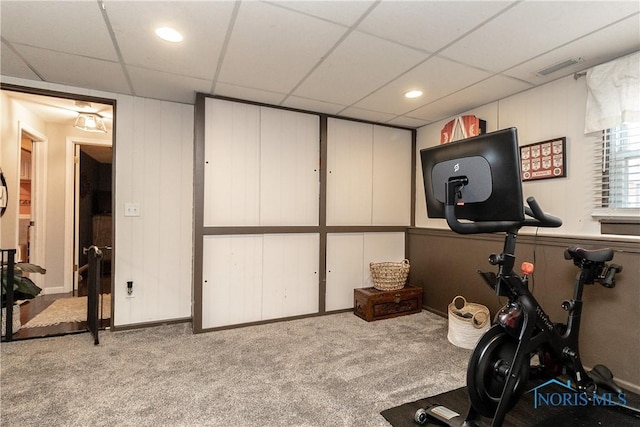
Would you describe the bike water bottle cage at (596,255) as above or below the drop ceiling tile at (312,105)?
below

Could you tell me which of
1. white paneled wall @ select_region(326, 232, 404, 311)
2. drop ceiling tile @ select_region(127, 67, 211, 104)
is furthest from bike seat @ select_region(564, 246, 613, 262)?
drop ceiling tile @ select_region(127, 67, 211, 104)

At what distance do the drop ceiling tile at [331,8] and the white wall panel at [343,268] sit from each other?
231 cm

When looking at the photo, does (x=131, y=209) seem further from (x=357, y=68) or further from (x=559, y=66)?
(x=559, y=66)

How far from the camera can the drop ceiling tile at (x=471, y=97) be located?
109 inches

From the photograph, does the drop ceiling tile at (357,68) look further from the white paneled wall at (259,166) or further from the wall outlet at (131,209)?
the wall outlet at (131,209)

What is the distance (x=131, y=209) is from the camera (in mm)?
3160

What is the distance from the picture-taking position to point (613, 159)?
2.31 m

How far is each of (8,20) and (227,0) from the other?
1409 mm

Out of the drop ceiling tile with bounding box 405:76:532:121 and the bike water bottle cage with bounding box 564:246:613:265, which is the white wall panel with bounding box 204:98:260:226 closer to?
the drop ceiling tile with bounding box 405:76:532:121

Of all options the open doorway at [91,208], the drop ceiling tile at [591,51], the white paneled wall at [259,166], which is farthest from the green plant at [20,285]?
the drop ceiling tile at [591,51]

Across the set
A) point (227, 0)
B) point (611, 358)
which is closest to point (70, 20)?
point (227, 0)

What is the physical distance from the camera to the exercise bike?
160 centimetres

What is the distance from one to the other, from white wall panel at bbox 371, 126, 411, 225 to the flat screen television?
2.19 meters

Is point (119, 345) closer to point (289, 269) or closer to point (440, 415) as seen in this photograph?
point (289, 269)
